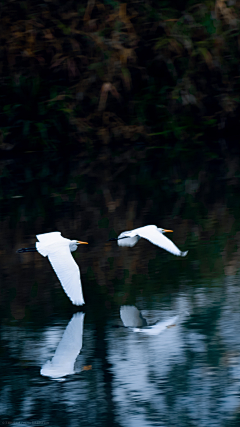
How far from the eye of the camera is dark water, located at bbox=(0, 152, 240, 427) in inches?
129

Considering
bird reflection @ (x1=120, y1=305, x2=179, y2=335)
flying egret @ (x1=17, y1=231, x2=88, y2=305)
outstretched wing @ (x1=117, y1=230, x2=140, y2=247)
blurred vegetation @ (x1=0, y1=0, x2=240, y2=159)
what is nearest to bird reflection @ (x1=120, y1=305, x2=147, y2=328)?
bird reflection @ (x1=120, y1=305, x2=179, y2=335)

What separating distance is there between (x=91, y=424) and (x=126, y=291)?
1820mm

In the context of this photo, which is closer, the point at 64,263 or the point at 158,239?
the point at 64,263

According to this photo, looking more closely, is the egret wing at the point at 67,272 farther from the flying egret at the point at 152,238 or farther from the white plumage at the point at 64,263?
the flying egret at the point at 152,238

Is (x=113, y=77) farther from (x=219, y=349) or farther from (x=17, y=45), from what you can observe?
(x=219, y=349)

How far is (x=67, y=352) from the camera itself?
389 centimetres

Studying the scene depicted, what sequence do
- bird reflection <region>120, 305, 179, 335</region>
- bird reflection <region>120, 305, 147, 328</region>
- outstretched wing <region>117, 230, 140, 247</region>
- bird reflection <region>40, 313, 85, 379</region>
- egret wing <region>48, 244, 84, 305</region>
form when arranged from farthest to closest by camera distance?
outstretched wing <region>117, 230, 140, 247</region> < bird reflection <region>120, 305, 147, 328</region> < bird reflection <region>120, 305, 179, 335</region> < egret wing <region>48, 244, 84, 305</region> < bird reflection <region>40, 313, 85, 379</region>

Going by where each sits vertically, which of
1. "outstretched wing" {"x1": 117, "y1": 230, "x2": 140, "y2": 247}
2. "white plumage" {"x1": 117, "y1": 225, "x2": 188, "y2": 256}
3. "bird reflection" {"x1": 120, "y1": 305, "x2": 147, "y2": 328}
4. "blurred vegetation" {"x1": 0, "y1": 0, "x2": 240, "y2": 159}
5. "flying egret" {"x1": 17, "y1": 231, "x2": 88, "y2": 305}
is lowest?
"blurred vegetation" {"x1": 0, "y1": 0, "x2": 240, "y2": 159}

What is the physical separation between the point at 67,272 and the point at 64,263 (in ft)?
0.43

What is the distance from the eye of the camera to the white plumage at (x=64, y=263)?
13.3 ft

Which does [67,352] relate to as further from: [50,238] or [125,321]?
[50,238]

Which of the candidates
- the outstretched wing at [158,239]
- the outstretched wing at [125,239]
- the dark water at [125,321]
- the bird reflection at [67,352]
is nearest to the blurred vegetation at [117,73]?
the dark water at [125,321]

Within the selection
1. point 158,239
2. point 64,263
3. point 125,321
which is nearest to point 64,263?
point 64,263

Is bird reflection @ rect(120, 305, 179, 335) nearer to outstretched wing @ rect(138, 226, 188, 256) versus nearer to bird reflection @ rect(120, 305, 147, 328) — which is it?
bird reflection @ rect(120, 305, 147, 328)
